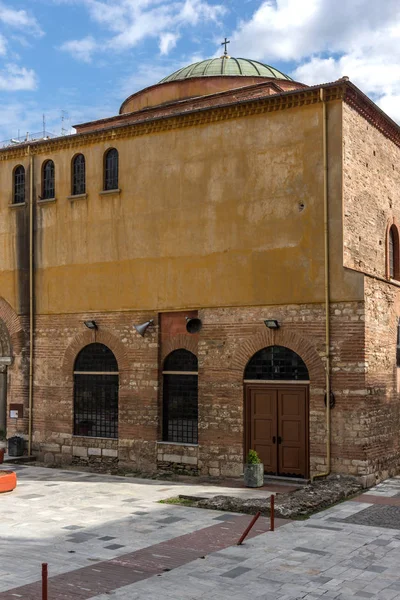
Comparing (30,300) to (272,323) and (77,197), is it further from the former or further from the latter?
(272,323)

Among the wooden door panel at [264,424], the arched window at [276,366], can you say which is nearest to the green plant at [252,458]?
the wooden door panel at [264,424]

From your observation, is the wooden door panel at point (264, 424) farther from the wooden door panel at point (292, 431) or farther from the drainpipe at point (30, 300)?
the drainpipe at point (30, 300)

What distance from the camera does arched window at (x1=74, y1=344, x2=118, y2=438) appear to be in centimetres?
1959

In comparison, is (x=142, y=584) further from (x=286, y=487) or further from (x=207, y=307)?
(x=207, y=307)

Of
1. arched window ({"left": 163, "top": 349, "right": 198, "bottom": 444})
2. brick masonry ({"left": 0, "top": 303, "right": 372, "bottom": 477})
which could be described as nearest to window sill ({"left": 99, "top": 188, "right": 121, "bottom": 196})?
brick masonry ({"left": 0, "top": 303, "right": 372, "bottom": 477})

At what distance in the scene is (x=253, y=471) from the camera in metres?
16.1

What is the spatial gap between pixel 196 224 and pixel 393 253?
5585 millimetres

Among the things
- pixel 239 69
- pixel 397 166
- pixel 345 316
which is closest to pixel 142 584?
pixel 345 316

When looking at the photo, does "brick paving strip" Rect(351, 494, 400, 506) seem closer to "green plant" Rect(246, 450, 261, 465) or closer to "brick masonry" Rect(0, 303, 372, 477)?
"brick masonry" Rect(0, 303, 372, 477)

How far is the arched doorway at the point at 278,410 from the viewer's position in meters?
16.7

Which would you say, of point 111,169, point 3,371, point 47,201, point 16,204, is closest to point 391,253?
point 111,169

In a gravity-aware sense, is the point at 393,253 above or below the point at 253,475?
above

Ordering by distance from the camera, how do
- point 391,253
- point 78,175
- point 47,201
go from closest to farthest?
point 391,253 → point 78,175 → point 47,201

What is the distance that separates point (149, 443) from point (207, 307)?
12.9 ft
